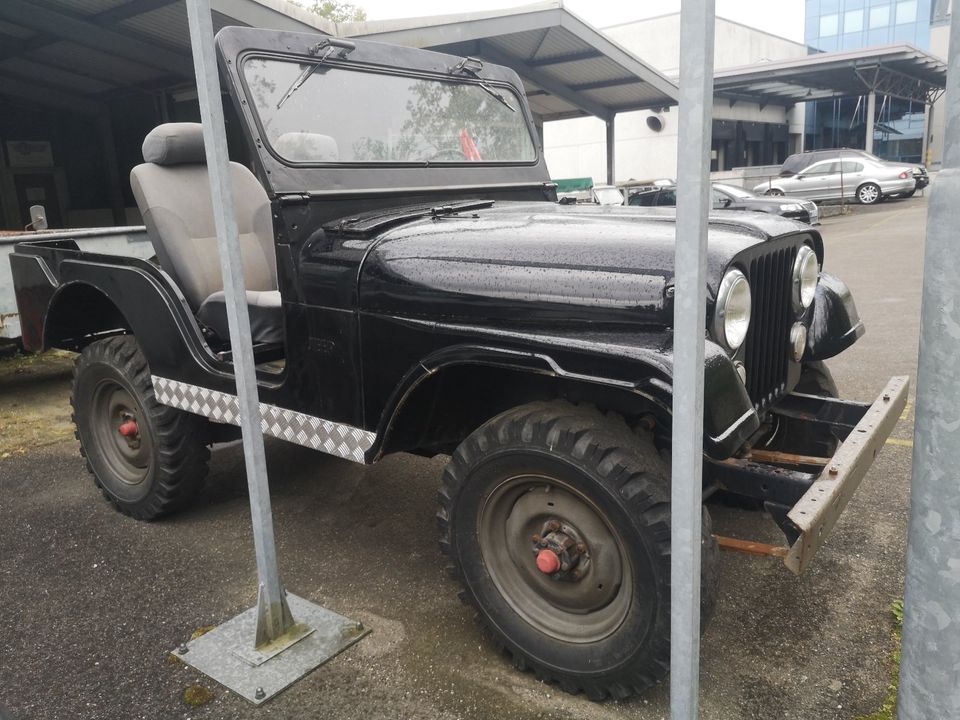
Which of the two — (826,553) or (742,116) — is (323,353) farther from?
(742,116)

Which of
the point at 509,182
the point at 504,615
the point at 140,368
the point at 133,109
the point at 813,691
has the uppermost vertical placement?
the point at 133,109

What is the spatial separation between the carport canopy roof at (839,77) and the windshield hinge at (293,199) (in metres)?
19.8

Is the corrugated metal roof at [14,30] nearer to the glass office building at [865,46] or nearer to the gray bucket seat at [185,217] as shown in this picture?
the gray bucket seat at [185,217]

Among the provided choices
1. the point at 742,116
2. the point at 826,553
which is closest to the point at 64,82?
the point at 826,553

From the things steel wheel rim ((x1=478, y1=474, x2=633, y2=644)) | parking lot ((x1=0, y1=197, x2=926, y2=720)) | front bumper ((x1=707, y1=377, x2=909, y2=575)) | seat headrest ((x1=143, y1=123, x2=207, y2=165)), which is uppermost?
seat headrest ((x1=143, y1=123, x2=207, y2=165))

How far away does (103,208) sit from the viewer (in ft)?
51.1

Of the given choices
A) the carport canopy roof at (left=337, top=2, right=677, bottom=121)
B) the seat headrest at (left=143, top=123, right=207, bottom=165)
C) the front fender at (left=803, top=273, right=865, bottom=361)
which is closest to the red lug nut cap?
the front fender at (left=803, top=273, right=865, bottom=361)

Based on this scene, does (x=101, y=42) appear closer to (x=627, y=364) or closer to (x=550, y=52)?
(x=550, y=52)

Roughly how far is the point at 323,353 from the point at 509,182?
1392mm

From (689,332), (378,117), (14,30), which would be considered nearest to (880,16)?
(14,30)

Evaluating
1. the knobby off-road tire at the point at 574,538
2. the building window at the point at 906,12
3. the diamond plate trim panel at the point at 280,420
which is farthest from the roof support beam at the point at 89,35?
the building window at the point at 906,12

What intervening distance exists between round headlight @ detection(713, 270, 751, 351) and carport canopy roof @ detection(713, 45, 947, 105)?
65.8 ft

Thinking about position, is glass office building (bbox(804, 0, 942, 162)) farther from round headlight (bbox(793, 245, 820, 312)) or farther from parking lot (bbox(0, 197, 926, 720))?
parking lot (bbox(0, 197, 926, 720))

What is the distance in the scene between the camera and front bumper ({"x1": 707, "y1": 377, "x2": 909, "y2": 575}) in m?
1.95
